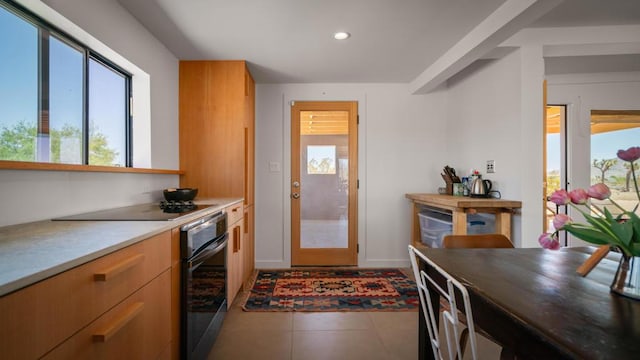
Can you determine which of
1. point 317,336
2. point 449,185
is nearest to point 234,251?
A: point 317,336

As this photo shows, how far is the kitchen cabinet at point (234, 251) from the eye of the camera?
2.13m

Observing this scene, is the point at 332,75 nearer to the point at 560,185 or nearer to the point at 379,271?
the point at 379,271

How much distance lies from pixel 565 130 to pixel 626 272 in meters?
3.15

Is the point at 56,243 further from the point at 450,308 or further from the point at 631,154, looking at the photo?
the point at 631,154

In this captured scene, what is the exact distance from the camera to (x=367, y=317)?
221 centimetres

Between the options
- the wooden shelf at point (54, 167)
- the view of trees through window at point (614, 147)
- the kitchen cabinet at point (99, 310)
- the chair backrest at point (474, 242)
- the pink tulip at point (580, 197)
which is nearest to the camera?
the kitchen cabinet at point (99, 310)

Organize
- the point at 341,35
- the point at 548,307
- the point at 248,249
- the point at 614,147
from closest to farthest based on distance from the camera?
the point at 548,307 < the point at 341,35 < the point at 248,249 < the point at 614,147

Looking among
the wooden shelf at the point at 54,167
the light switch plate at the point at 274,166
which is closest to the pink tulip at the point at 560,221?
the wooden shelf at the point at 54,167

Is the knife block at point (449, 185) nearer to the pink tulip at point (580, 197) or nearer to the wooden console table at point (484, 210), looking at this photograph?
the wooden console table at point (484, 210)

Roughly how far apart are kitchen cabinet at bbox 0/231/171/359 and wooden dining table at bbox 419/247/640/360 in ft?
3.76

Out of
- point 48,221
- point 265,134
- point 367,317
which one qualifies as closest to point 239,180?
point 265,134

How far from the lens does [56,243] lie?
871mm

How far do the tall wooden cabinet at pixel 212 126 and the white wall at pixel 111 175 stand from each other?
0.34 feet

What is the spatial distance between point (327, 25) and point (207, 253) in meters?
1.83
